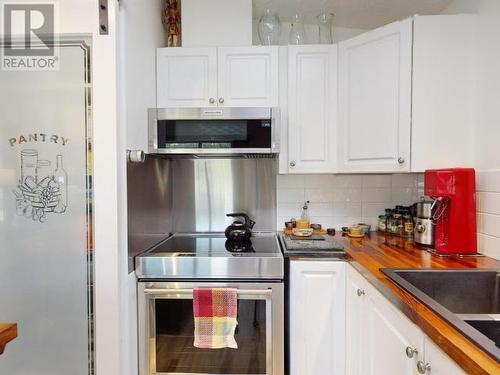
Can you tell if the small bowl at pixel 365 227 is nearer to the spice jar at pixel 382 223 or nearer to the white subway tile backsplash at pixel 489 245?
the spice jar at pixel 382 223

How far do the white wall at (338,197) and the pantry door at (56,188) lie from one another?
3.85ft

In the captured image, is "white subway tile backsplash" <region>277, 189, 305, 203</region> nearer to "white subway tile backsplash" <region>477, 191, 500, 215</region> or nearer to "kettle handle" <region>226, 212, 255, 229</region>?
"kettle handle" <region>226, 212, 255, 229</region>

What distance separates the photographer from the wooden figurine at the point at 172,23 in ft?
6.14

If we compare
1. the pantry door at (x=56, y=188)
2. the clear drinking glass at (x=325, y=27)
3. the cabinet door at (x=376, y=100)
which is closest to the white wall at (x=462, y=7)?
the cabinet door at (x=376, y=100)

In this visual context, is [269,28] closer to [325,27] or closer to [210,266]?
[325,27]

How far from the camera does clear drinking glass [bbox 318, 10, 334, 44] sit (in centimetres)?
190

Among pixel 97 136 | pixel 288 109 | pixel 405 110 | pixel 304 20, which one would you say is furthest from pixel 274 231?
pixel 304 20

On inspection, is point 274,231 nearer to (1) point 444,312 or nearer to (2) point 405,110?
(2) point 405,110

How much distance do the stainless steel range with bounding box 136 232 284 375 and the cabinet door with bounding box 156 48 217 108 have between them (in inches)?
36.6

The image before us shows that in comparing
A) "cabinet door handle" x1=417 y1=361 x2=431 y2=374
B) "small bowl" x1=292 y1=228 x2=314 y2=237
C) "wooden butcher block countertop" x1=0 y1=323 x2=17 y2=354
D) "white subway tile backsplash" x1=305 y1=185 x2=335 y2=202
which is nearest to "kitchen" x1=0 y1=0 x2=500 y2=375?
"small bowl" x1=292 y1=228 x2=314 y2=237

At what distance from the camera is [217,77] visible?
178cm

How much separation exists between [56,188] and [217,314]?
0.97 m

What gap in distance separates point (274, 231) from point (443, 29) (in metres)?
1.50

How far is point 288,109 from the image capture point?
1780 millimetres
